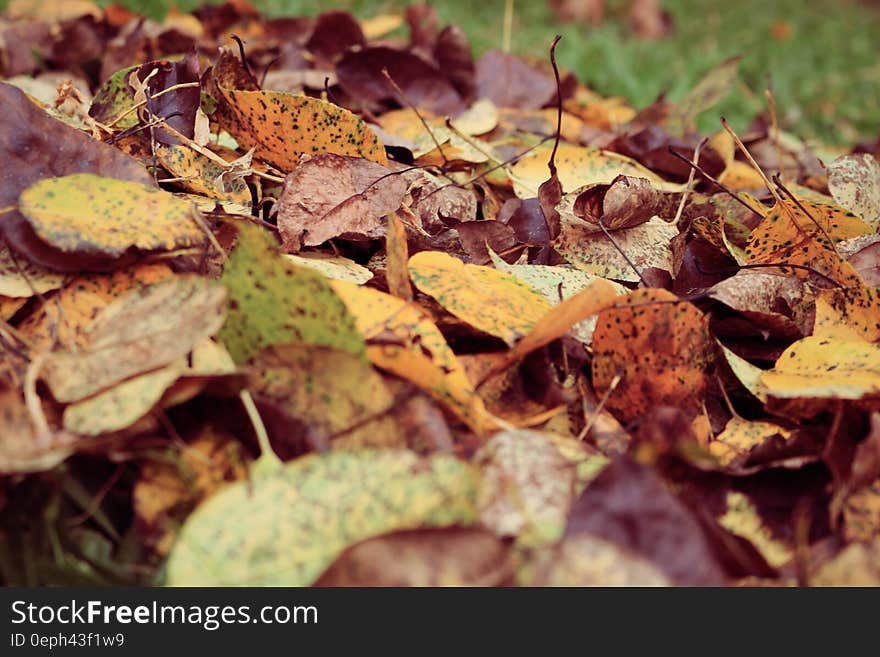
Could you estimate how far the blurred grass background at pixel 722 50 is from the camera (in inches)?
89.7

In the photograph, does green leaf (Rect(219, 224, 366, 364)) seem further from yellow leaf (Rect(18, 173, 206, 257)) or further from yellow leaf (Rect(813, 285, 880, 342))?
yellow leaf (Rect(813, 285, 880, 342))

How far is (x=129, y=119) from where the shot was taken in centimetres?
95

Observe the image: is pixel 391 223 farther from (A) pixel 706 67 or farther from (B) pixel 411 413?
(A) pixel 706 67

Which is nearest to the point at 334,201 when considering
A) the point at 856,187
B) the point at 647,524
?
the point at 647,524

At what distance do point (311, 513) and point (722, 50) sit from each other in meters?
2.94

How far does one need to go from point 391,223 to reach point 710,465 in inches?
12.3

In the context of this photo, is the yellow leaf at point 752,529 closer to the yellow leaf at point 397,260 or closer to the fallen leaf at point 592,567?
the fallen leaf at point 592,567

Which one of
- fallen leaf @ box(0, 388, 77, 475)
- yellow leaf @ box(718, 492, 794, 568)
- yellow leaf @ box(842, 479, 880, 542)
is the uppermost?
fallen leaf @ box(0, 388, 77, 475)

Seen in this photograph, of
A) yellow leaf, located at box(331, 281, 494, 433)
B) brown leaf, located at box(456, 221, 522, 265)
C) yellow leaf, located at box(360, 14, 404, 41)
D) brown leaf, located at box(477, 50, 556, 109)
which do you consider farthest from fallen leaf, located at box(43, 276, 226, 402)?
yellow leaf, located at box(360, 14, 404, 41)

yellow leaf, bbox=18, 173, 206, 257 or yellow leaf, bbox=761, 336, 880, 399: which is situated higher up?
yellow leaf, bbox=18, 173, 206, 257

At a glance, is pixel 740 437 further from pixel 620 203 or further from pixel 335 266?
pixel 335 266

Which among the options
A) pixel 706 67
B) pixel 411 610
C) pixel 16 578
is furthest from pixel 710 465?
pixel 706 67

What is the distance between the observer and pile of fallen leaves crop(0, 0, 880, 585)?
54 cm

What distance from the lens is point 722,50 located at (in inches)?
119
